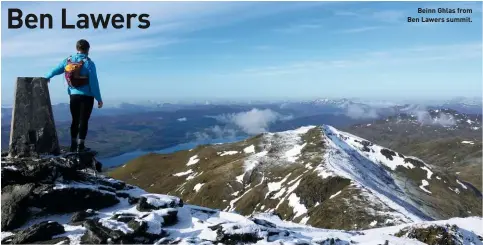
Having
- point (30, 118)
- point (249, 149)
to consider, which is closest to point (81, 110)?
point (30, 118)

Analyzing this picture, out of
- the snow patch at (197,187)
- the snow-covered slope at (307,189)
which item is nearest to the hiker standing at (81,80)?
the snow-covered slope at (307,189)

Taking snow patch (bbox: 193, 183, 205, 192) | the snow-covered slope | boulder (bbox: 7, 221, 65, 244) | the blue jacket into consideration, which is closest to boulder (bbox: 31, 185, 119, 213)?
boulder (bbox: 7, 221, 65, 244)

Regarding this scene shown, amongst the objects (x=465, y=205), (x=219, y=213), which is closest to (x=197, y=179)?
(x=465, y=205)

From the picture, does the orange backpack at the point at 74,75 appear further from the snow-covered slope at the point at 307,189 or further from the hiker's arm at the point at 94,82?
the snow-covered slope at the point at 307,189

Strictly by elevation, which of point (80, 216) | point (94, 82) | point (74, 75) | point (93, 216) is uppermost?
point (74, 75)

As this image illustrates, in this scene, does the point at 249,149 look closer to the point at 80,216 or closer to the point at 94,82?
the point at 80,216

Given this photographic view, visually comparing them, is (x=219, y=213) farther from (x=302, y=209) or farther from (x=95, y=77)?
(x=302, y=209)
